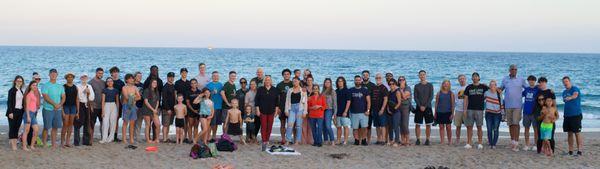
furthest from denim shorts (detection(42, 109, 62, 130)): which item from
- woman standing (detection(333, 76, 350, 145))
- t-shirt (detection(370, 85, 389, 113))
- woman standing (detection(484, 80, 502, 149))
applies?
woman standing (detection(484, 80, 502, 149))

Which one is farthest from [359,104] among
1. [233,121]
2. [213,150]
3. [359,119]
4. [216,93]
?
[213,150]

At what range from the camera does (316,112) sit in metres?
12.3

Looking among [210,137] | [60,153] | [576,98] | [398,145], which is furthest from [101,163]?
[576,98]

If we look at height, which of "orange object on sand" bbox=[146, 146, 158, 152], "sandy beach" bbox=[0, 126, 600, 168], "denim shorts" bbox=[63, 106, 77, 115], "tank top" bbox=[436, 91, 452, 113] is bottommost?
"sandy beach" bbox=[0, 126, 600, 168]

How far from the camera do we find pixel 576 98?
1122 cm

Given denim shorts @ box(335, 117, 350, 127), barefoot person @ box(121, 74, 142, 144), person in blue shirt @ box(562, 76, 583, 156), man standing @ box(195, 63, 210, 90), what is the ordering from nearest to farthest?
1. person in blue shirt @ box(562, 76, 583, 156)
2. barefoot person @ box(121, 74, 142, 144)
3. denim shorts @ box(335, 117, 350, 127)
4. man standing @ box(195, 63, 210, 90)

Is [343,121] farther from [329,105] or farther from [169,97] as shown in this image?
[169,97]

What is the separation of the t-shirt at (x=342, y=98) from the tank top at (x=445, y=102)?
1.75m

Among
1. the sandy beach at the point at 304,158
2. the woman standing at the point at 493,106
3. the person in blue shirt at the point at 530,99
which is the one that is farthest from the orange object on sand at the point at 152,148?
the person in blue shirt at the point at 530,99

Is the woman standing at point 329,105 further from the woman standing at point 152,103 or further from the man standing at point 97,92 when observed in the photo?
the man standing at point 97,92

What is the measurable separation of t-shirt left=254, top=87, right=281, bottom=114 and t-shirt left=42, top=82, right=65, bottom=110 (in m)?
3.51

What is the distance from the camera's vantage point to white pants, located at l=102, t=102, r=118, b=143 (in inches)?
476

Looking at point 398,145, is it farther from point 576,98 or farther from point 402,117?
point 576,98

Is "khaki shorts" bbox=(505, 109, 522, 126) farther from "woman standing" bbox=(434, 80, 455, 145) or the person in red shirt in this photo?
the person in red shirt
